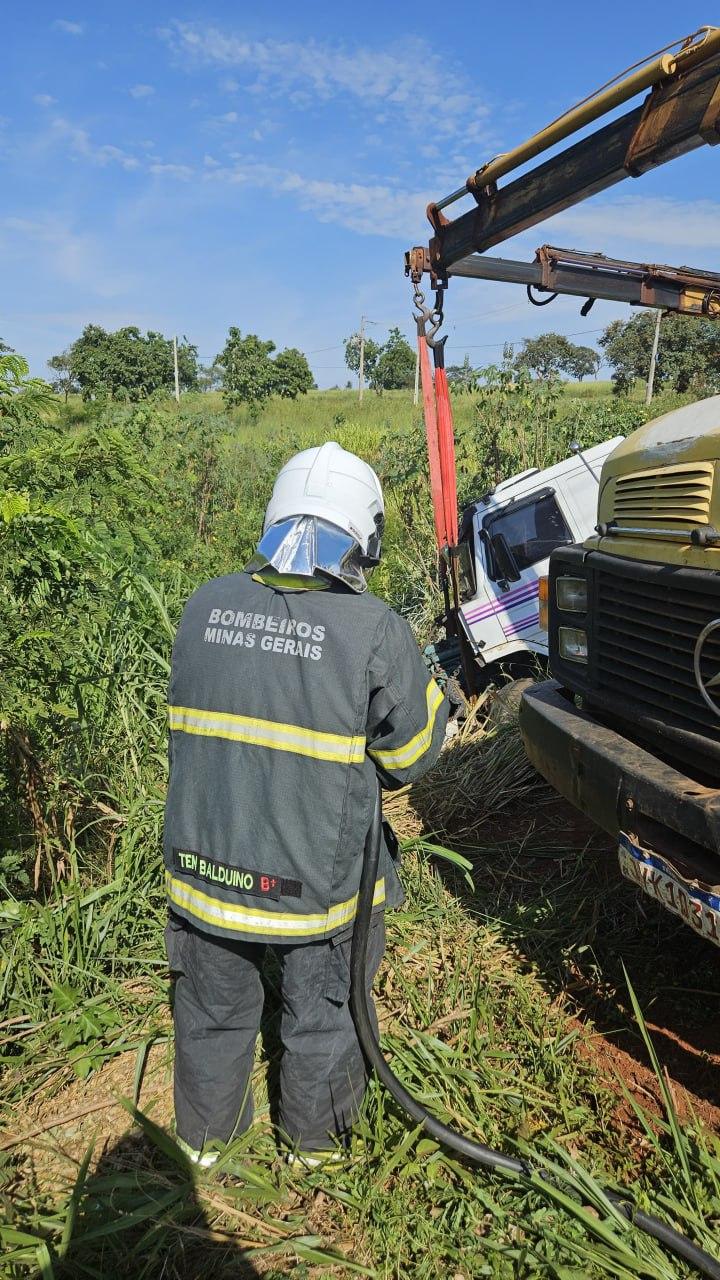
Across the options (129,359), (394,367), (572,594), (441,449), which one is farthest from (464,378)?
(394,367)

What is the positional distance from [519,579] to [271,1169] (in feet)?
17.5

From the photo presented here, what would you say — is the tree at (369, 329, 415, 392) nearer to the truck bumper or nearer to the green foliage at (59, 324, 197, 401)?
the green foliage at (59, 324, 197, 401)

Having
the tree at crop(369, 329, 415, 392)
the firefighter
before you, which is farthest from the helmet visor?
the tree at crop(369, 329, 415, 392)

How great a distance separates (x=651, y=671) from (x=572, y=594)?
0.66 meters

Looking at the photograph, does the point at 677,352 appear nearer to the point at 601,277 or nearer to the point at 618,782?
the point at 601,277

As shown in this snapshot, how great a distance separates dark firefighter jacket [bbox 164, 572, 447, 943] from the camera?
6.91 ft

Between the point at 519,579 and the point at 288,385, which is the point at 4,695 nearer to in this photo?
the point at 519,579

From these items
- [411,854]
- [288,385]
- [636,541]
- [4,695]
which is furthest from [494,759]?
[288,385]

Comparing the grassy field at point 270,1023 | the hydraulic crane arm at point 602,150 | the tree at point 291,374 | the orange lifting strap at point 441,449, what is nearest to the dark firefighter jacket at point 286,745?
the grassy field at point 270,1023

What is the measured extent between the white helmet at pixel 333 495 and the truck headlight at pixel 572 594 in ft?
3.48

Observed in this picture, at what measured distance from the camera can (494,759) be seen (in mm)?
4734

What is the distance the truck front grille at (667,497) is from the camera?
240cm

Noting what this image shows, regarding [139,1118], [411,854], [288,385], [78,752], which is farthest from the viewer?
[288,385]

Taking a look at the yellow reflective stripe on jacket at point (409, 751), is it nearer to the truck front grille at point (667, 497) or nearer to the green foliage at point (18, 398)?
the truck front grille at point (667, 497)
